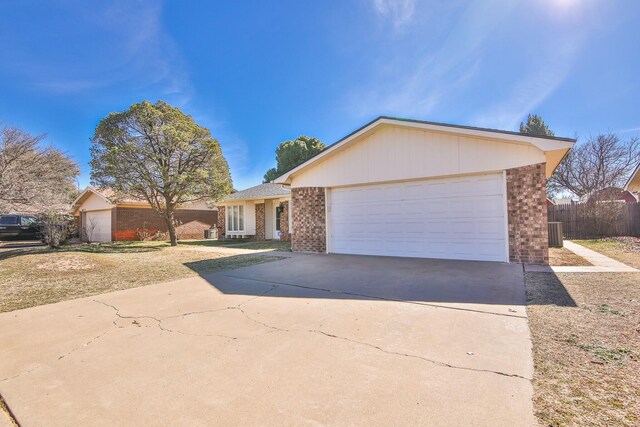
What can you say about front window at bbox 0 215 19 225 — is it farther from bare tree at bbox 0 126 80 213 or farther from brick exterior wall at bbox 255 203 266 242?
brick exterior wall at bbox 255 203 266 242

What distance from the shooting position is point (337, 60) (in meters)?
10.8

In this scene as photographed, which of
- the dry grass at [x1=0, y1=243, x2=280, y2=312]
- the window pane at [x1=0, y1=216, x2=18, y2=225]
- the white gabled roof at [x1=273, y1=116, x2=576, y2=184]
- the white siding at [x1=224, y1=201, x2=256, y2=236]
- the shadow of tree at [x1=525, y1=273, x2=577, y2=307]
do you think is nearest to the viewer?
the shadow of tree at [x1=525, y1=273, x2=577, y2=307]

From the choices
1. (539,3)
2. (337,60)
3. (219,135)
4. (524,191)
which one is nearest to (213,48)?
(337,60)

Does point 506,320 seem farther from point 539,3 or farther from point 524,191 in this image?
point 539,3

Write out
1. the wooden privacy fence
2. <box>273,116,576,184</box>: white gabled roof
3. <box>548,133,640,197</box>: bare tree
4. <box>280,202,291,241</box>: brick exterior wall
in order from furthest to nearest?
<box>548,133,640,197</box>: bare tree < <box>280,202,291,241</box>: brick exterior wall < the wooden privacy fence < <box>273,116,576,184</box>: white gabled roof

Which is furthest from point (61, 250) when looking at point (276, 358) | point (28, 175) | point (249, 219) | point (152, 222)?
point (276, 358)

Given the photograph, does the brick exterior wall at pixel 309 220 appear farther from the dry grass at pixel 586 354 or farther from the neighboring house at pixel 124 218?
the neighboring house at pixel 124 218

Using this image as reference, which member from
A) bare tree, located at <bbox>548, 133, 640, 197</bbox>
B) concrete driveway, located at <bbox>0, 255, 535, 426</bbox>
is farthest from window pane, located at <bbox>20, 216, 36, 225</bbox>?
bare tree, located at <bbox>548, 133, 640, 197</bbox>

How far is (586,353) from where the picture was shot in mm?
2811

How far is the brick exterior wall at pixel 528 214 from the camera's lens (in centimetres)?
757

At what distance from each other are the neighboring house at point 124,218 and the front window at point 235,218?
2.46 m

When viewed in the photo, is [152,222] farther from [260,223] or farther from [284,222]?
[284,222]

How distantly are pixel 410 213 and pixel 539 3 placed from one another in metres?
6.18

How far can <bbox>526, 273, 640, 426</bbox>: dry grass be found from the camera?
77.9 inches
